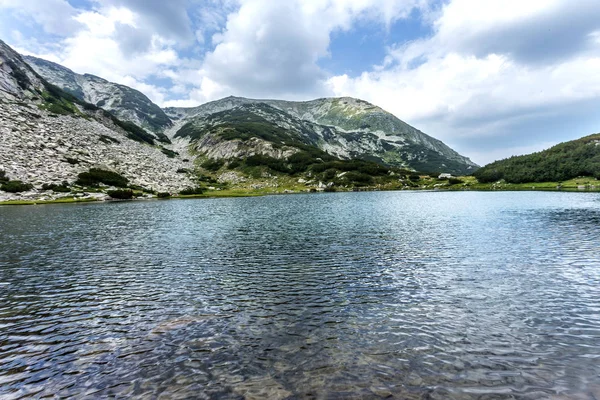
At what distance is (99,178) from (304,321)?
136 m

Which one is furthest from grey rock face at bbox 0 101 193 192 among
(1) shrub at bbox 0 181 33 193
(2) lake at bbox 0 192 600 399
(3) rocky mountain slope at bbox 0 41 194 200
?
(2) lake at bbox 0 192 600 399

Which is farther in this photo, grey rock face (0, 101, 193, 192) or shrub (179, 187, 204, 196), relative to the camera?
shrub (179, 187, 204, 196)

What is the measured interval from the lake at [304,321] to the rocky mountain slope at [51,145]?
10028cm

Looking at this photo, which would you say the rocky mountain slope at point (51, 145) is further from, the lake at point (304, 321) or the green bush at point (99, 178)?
the lake at point (304, 321)

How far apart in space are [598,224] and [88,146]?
618 feet

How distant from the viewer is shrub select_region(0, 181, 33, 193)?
309ft

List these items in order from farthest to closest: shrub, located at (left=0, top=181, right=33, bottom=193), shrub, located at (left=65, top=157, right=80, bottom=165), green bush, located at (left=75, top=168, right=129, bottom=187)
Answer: shrub, located at (left=65, top=157, right=80, bottom=165) → green bush, located at (left=75, top=168, right=129, bottom=187) → shrub, located at (left=0, top=181, right=33, bottom=193)

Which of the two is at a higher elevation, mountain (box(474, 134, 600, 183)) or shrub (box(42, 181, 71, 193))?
mountain (box(474, 134, 600, 183))

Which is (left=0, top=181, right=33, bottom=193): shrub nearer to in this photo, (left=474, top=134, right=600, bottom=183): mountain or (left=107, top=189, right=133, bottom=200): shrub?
(left=107, top=189, right=133, bottom=200): shrub

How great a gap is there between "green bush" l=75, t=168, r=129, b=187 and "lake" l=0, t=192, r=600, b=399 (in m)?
98.9

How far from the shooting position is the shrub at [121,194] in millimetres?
110375

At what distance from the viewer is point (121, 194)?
113125mm

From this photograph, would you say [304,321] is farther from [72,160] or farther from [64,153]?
[64,153]

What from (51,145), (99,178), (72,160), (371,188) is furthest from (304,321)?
(371,188)
